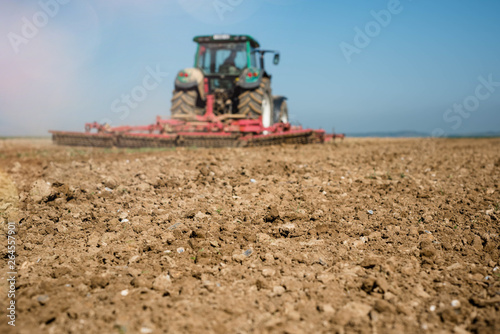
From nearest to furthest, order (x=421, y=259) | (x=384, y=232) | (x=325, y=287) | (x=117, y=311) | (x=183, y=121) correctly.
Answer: (x=117, y=311) → (x=325, y=287) → (x=421, y=259) → (x=384, y=232) → (x=183, y=121)

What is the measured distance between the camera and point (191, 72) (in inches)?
388

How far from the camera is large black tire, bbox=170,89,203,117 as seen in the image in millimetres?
10078

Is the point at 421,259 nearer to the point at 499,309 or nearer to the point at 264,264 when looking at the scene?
the point at 499,309

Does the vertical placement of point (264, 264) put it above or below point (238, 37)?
below

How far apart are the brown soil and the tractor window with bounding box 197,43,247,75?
597 cm

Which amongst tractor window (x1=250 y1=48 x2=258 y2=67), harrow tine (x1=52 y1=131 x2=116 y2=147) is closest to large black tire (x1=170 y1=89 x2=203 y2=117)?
tractor window (x1=250 y1=48 x2=258 y2=67)

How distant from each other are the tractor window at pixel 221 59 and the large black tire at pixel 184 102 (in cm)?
75

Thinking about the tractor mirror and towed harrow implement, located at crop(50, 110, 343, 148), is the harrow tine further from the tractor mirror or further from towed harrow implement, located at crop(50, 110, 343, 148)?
the tractor mirror

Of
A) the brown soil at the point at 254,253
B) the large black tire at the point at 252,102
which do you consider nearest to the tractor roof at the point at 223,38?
the large black tire at the point at 252,102

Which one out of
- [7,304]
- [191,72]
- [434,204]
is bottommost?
[7,304]

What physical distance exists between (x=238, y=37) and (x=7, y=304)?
8.78 metres

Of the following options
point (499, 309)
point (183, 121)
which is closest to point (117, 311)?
point (499, 309)

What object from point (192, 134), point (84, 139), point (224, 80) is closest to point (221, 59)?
point (224, 80)

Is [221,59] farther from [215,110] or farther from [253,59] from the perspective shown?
[215,110]
